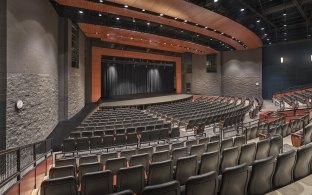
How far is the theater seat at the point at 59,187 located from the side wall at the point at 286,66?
23.8 metres

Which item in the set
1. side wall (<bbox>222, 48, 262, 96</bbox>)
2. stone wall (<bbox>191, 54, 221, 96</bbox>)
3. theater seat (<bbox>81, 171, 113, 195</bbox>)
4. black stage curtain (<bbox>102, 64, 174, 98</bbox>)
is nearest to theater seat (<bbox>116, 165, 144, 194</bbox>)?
theater seat (<bbox>81, 171, 113, 195</bbox>)

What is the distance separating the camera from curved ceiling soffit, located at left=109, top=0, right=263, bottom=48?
10.7 metres

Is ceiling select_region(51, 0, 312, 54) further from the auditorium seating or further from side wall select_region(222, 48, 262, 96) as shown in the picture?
the auditorium seating

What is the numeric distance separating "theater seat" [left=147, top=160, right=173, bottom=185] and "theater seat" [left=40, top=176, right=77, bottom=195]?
1174 mm

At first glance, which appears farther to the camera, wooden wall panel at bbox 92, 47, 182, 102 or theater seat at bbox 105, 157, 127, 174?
wooden wall panel at bbox 92, 47, 182, 102

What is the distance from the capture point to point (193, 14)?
41.2 ft

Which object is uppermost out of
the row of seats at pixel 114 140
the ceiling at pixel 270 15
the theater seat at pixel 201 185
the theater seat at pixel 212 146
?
the ceiling at pixel 270 15

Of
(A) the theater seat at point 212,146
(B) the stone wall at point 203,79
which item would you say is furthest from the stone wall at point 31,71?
(B) the stone wall at point 203,79

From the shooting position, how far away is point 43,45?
9.67m

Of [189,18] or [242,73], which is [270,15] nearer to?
[189,18]

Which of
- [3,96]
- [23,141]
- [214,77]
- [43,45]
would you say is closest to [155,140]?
[23,141]

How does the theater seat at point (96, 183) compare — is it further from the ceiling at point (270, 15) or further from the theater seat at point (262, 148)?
the ceiling at point (270, 15)

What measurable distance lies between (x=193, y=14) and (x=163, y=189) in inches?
470

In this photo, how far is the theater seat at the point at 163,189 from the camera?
2189 millimetres
